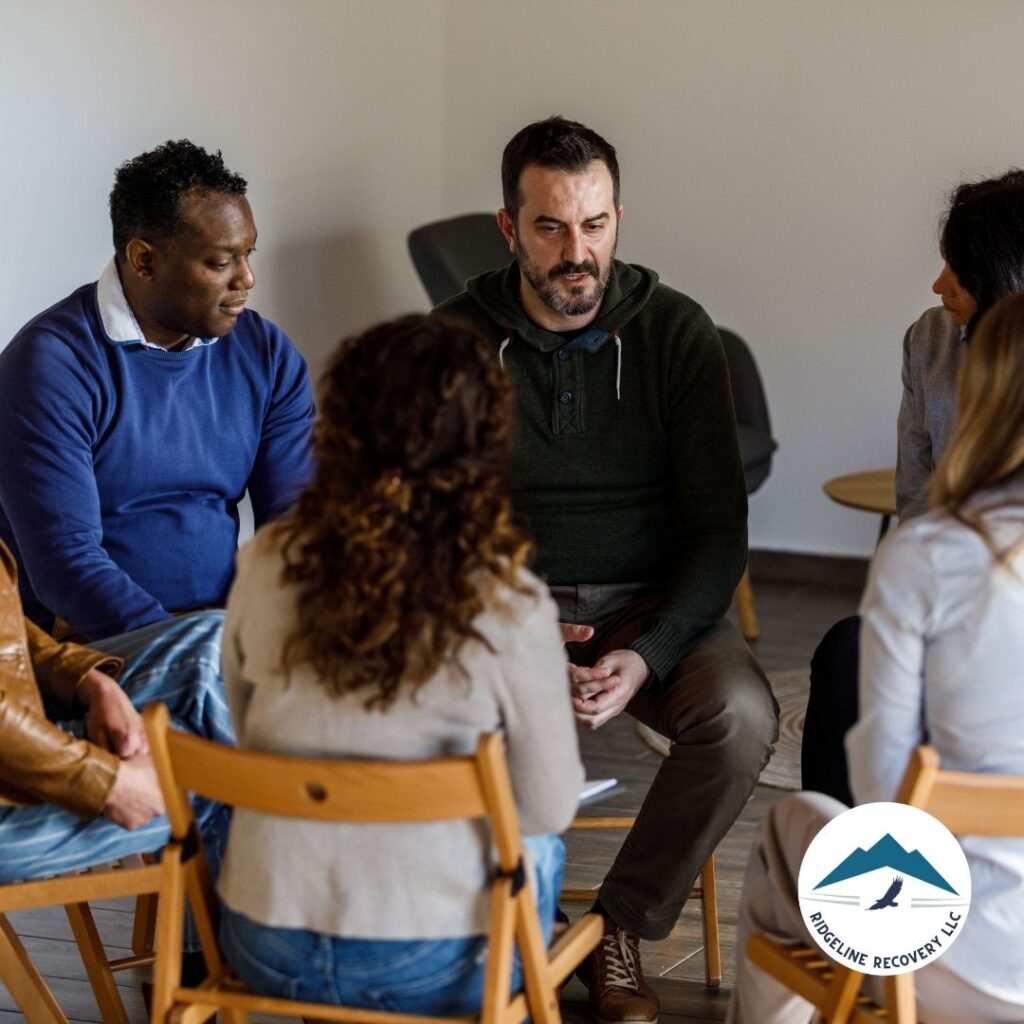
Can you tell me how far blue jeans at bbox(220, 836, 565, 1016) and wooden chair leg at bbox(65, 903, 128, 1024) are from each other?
0.68m

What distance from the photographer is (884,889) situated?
4.97 feet

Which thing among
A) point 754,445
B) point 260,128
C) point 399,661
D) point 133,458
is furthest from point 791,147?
point 399,661

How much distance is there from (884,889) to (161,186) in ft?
4.89

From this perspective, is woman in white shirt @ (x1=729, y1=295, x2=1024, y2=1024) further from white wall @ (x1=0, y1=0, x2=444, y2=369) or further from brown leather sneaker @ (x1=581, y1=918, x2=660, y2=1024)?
white wall @ (x1=0, y1=0, x2=444, y2=369)

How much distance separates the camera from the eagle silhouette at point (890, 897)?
148 cm

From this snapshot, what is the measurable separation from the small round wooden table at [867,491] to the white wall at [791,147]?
706 mm

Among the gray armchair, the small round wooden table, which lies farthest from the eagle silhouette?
the gray armchair

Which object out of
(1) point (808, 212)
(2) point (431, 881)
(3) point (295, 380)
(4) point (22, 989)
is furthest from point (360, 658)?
(1) point (808, 212)

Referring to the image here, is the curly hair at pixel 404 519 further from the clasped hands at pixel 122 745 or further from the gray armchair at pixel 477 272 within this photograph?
the gray armchair at pixel 477 272

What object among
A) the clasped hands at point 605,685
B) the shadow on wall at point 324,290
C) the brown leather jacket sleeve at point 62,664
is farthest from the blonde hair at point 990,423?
the shadow on wall at point 324,290

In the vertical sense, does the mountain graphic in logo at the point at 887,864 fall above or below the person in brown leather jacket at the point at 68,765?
above

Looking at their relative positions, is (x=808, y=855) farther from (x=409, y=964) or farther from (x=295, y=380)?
(x=295, y=380)

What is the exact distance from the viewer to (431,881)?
54.2 inches

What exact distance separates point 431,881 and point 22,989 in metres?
0.66
